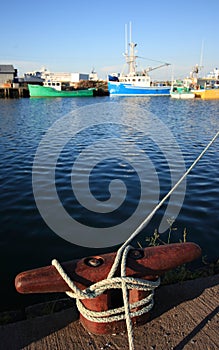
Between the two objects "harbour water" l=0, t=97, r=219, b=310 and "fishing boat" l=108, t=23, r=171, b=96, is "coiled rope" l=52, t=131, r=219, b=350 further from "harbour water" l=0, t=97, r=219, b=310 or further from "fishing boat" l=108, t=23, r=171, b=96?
"fishing boat" l=108, t=23, r=171, b=96

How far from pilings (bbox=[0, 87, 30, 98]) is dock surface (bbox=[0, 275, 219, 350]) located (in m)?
58.7

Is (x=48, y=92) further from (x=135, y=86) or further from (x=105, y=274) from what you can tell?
(x=105, y=274)

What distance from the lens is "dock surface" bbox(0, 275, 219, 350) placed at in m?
1.99

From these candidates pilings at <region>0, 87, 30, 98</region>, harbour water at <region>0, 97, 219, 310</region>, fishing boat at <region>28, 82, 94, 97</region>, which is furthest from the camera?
pilings at <region>0, 87, 30, 98</region>

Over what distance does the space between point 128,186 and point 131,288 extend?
202 inches

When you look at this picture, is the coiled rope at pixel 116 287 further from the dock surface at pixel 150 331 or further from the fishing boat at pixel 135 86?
the fishing boat at pixel 135 86

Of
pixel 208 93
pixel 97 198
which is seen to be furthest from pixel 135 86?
pixel 97 198

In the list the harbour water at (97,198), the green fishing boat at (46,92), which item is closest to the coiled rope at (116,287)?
the harbour water at (97,198)

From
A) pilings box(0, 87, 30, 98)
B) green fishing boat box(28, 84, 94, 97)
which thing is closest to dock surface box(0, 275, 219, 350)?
green fishing boat box(28, 84, 94, 97)

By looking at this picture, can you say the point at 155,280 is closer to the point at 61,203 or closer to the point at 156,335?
the point at 156,335

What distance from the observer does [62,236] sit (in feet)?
15.9

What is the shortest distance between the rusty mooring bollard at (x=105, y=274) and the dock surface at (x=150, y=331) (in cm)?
9

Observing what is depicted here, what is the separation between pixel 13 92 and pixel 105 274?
6004cm

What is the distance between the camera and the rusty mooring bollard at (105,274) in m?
1.89
